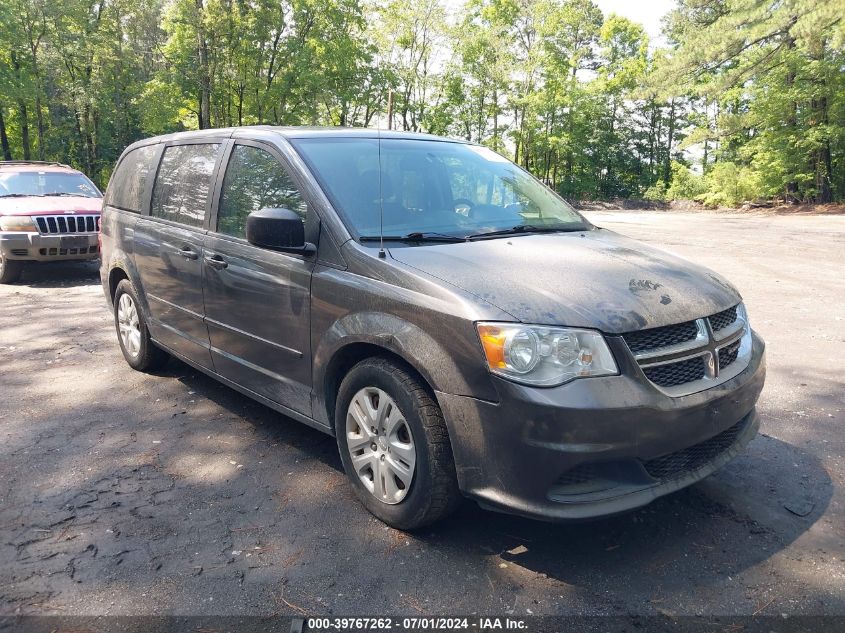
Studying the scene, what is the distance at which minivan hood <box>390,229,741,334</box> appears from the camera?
2.64 meters

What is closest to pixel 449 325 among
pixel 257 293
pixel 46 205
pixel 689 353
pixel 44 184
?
pixel 689 353

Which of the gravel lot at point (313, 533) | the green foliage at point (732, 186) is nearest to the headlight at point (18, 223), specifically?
the gravel lot at point (313, 533)

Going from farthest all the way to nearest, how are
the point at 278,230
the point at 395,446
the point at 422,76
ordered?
the point at 422,76 < the point at 278,230 < the point at 395,446

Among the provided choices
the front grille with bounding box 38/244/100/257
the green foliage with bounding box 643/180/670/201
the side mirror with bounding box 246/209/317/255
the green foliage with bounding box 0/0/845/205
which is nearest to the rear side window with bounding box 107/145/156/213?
the side mirror with bounding box 246/209/317/255

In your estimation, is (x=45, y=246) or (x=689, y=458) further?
(x=45, y=246)

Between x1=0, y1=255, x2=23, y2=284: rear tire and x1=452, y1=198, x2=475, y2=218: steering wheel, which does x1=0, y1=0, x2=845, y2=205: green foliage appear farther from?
x1=452, y1=198, x2=475, y2=218: steering wheel

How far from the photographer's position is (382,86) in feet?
123

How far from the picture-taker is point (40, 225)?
980cm

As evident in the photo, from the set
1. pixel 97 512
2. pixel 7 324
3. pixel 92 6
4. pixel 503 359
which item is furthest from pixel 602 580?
pixel 92 6

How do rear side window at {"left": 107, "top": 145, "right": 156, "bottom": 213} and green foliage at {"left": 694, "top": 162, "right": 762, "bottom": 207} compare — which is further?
green foliage at {"left": 694, "top": 162, "right": 762, "bottom": 207}

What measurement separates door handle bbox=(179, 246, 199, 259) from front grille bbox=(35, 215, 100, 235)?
6777 mm

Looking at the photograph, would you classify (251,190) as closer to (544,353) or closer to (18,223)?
(544,353)

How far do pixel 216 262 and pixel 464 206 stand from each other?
1.54 metres

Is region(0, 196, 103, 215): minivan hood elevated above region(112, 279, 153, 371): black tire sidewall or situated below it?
above
